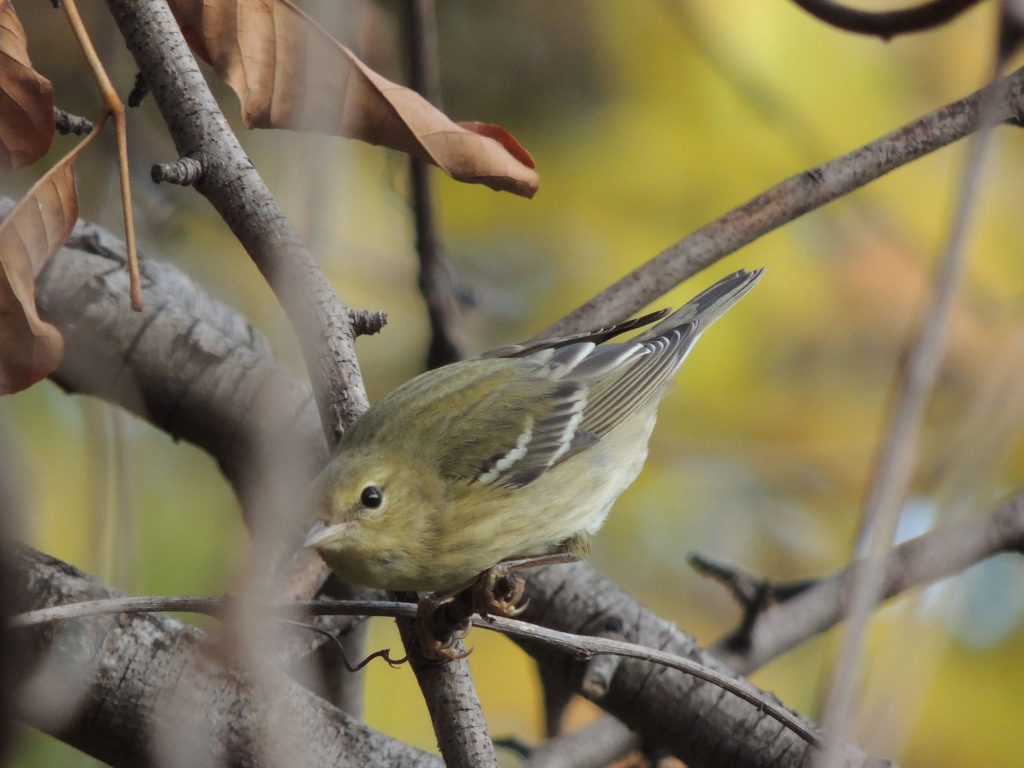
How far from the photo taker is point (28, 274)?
161 cm

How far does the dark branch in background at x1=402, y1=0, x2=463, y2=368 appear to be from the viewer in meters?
2.48

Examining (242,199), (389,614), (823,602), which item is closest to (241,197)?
(242,199)

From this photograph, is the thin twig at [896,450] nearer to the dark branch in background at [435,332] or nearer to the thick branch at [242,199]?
the dark branch in background at [435,332]

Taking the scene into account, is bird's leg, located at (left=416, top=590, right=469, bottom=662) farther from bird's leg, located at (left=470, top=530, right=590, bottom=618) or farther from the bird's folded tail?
the bird's folded tail

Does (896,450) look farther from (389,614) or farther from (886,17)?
(886,17)

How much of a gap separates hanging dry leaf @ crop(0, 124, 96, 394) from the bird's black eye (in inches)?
23.3

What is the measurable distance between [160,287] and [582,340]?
0.98 meters

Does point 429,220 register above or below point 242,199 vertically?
above

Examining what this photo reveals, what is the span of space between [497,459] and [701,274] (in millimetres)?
1682

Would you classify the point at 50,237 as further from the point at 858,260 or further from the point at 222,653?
the point at 858,260

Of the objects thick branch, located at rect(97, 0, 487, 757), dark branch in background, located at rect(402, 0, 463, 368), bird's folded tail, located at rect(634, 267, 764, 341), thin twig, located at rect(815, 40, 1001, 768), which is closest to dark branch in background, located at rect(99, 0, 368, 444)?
thick branch, located at rect(97, 0, 487, 757)

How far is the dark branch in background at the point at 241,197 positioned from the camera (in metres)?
1.73

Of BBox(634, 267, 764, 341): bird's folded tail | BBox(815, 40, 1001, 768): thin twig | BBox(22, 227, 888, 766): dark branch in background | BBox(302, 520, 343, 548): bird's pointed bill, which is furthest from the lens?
BBox(634, 267, 764, 341): bird's folded tail

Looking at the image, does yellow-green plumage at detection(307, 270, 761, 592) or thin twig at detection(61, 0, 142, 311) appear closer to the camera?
thin twig at detection(61, 0, 142, 311)
